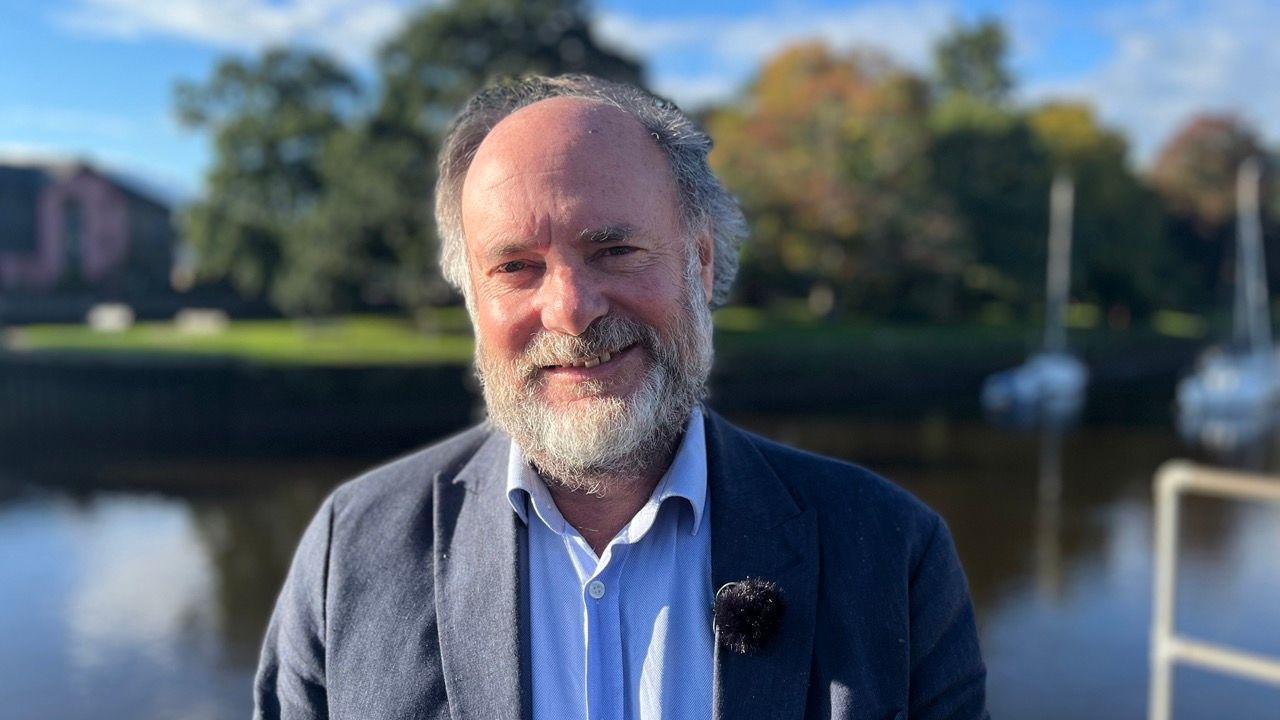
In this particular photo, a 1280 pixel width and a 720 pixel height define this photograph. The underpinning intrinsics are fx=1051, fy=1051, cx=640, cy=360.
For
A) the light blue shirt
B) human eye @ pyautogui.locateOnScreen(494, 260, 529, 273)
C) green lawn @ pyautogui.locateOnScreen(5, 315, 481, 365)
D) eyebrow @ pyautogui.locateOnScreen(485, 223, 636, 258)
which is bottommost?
green lawn @ pyautogui.locateOnScreen(5, 315, 481, 365)

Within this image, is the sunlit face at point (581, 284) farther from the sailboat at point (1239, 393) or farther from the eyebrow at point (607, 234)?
the sailboat at point (1239, 393)

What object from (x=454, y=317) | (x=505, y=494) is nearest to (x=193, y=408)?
(x=454, y=317)

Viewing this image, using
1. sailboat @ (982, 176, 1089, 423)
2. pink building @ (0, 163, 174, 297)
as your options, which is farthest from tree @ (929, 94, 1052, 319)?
pink building @ (0, 163, 174, 297)

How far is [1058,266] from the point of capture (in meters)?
34.0

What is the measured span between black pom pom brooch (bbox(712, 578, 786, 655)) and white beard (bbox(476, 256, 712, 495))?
252mm

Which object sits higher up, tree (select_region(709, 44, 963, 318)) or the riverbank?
tree (select_region(709, 44, 963, 318))

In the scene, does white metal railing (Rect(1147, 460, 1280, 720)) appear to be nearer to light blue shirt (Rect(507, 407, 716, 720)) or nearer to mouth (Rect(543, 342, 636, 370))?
light blue shirt (Rect(507, 407, 716, 720))

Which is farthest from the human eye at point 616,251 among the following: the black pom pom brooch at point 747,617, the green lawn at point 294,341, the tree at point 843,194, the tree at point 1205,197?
the tree at point 1205,197

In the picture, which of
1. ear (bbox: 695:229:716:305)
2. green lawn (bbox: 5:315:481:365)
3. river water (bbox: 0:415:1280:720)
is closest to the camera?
ear (bbox: 695:229:716:305)

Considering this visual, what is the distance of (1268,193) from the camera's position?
55.7 meters

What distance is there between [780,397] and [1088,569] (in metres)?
13.8

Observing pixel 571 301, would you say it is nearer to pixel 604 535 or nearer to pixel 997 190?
pixel 604 535

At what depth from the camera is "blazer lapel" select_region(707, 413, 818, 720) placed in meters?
1.49

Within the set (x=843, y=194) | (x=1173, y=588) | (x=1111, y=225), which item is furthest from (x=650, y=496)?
(x=1111, y=225)
